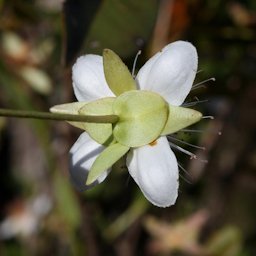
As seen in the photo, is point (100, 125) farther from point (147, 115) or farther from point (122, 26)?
point (122, 26)

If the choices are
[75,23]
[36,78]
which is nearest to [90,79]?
[75,23]

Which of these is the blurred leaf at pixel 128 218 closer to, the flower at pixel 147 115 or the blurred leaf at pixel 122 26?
the blurred leaf at pixel 122 26

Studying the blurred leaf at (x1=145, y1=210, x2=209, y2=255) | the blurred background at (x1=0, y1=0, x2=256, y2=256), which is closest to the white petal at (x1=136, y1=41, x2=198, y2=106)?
the blurred background at (x1=0, y1=0, x2=256, y2=256)

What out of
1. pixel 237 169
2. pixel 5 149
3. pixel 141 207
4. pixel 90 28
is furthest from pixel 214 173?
pixel 5 149

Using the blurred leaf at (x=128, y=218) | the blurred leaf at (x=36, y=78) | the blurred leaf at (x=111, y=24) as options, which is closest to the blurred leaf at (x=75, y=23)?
the blurred leaf at (x=111, y=24)

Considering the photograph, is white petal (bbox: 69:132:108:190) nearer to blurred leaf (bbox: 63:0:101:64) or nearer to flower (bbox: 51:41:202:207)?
flower (bbox: 51:41:202:207)
